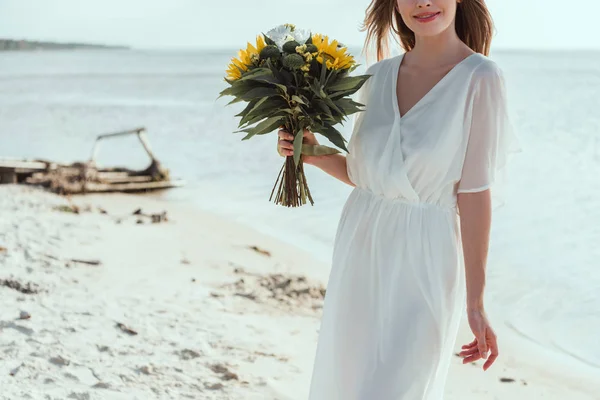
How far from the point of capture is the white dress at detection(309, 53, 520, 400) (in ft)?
8.22

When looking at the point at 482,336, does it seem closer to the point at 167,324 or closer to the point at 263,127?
the point at 263,127

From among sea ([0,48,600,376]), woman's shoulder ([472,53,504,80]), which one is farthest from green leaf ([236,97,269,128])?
sea ([0,48,600,376])

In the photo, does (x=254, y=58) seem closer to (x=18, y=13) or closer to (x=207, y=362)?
(x=207, y=362)

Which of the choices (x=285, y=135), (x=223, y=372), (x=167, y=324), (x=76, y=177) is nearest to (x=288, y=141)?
(x=285, y=135)

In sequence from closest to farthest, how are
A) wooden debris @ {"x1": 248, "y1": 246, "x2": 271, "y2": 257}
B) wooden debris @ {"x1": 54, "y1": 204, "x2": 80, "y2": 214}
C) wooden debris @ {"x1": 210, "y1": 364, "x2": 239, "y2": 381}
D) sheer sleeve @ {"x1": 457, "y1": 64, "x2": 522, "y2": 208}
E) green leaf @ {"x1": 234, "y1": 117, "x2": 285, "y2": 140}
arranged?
1. sheer sleeve @ {"x1": 457, "y1": 64, "x2": 522, "y2": 208}
2. green leaf @ {"x1": 234, "y1": 117, "x2": 285, "y2": 140}
3. wooden debris @ {"x1": 210, "y1": 364, "x2": 239, "y2": 381}
4. wooden debris @ {"x1": 248, "y1": 246, "x2": 271, "y2": 257}
5. wooden debris @ {"x1": 54, "y1": 204, "x2": 80, "y2": 214}

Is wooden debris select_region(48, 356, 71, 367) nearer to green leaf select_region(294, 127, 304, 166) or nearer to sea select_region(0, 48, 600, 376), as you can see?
sea select_region(0, 48, 600, 376)

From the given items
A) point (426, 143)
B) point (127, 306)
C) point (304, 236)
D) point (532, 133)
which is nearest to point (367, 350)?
point (426, 143)

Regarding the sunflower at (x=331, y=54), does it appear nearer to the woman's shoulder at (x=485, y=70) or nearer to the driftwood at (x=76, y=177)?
the woman's shoulder at (x=485, y=70)

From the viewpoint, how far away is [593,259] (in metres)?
8.42

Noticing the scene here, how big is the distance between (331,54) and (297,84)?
160 millimetres

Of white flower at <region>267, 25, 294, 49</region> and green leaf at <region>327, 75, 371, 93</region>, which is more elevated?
white flower at <region>267, 25, 294, 49</region>

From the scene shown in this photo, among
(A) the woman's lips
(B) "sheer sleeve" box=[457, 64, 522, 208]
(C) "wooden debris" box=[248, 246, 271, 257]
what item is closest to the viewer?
(B) "sheer sleeve" box=[457, 64, 522, 208]

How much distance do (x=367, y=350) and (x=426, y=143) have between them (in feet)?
2.24

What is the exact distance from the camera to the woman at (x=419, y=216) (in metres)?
2.51
